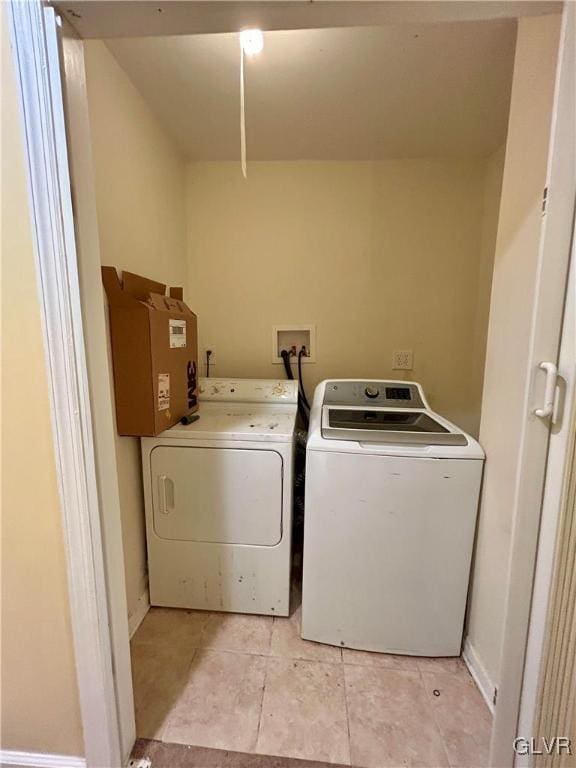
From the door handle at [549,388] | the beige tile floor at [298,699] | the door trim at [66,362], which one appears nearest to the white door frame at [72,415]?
the door trim at [66,362]

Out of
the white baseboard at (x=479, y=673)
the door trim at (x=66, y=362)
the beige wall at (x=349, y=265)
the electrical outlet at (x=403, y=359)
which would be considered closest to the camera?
the door trim at (x=66, y=362)

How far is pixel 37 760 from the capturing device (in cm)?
95

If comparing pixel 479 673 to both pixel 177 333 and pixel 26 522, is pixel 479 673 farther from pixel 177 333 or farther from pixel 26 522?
pixel 177 333

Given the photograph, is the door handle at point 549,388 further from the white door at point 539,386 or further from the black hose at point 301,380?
the black hose at point 301,380

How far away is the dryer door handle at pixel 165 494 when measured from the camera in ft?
4.64

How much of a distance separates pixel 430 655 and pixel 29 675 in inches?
54.1

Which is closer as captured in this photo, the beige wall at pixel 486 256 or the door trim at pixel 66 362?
the door trim at pixel 66 362

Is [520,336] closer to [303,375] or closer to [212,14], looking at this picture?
[212,14]

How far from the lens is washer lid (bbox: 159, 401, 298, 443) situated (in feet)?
4.45

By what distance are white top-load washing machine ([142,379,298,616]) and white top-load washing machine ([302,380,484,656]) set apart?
0.16m

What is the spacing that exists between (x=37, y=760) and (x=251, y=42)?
2398 mm

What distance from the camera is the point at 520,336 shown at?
40.7 inches

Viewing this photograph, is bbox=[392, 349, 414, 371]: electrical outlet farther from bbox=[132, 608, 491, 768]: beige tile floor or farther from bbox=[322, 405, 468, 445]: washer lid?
bbox=[132, 608, 491, 768]: beige tile floor

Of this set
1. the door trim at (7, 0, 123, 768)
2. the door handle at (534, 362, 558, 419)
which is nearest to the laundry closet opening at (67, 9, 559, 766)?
the door trim at (7, 0, 123, 768)
